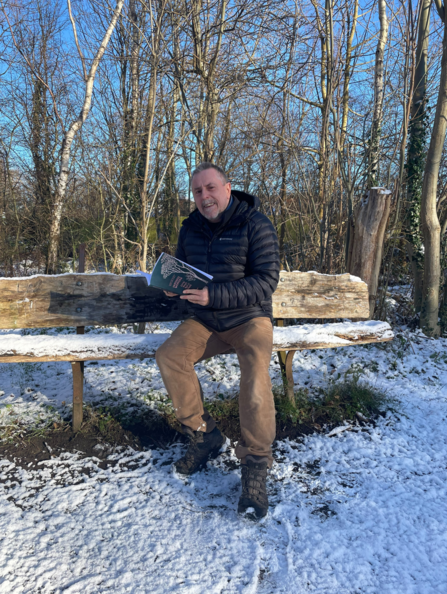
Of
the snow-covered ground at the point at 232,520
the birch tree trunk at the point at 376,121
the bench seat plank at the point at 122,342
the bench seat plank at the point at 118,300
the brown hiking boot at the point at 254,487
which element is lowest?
the snow-covered ground at the point at 232,520

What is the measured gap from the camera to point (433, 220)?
5176 millimetres

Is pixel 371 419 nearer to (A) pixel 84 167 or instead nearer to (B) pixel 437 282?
(B) pixel 437 282

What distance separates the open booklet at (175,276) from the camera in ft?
8.21

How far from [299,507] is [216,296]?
129 cm

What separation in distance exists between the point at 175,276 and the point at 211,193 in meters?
0.65

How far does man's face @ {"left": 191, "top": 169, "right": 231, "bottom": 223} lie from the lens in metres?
2.76

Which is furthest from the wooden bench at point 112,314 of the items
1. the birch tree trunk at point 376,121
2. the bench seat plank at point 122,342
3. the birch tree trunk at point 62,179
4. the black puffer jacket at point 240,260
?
the birch tree trunk at point 62,179

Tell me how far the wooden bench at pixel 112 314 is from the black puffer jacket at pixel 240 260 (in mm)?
449

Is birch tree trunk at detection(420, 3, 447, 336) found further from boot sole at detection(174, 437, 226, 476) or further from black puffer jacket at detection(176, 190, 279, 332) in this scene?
boot sole at detection(174, 437, 226, 476)

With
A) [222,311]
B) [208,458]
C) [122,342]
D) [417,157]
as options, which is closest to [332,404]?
[208,458]

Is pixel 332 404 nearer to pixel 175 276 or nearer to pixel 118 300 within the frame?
pixel 175 276

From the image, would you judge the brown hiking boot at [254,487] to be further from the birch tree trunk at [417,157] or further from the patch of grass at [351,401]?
the birch tree trunk at [417,157]

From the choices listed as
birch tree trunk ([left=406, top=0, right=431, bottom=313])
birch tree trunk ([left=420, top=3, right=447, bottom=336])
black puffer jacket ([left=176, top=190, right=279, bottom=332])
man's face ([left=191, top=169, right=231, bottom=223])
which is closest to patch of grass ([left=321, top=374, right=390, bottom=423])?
black puffer jacket ([left=176, top=190, right=279, bottom=332])

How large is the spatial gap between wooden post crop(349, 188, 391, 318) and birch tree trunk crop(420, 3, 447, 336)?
1286 mm
